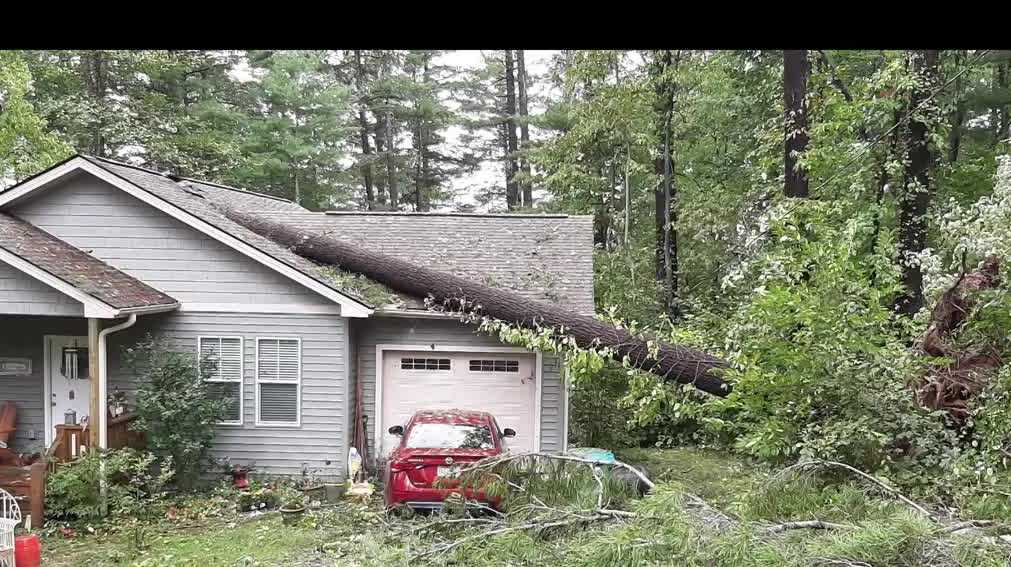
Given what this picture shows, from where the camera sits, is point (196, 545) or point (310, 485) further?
point (310, 485)

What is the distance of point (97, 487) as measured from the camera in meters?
8.13

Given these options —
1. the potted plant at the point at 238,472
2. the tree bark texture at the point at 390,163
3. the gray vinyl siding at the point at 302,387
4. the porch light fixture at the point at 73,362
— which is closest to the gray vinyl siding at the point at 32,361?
the porch light fixture at the point at 73,362

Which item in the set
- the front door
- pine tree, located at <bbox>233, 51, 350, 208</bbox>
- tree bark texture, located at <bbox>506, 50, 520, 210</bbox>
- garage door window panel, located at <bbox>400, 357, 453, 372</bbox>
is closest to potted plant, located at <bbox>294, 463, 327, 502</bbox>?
garage door window panel, located at <bbox>400, 357, 453, 372</bbox>

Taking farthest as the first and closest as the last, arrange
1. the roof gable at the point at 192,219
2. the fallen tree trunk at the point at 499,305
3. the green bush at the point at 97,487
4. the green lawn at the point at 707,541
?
the roof gable at the point at 192,219 < the fallen tree trunk at the point at 499,305 < the green bush at the point at 97,487 < the green lawn at the point at 707,541

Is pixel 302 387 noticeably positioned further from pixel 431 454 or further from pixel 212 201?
pixel 212 201

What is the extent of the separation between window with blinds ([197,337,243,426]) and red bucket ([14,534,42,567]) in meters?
3.50

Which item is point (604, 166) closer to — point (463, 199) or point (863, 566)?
point (463, 199)

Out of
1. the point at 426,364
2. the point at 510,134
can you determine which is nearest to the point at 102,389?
the point at 426,364

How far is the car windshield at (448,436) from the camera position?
796cm

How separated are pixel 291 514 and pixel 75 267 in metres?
4.38

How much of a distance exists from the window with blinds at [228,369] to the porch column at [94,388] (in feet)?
5.00

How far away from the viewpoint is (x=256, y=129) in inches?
912

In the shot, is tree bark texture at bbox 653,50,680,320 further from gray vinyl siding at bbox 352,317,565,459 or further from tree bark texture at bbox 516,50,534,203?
tree bark texture at bbox 516,50,534,203

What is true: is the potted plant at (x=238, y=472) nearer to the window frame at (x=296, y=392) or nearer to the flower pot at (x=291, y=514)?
the window frame at (x=296, y=392)
